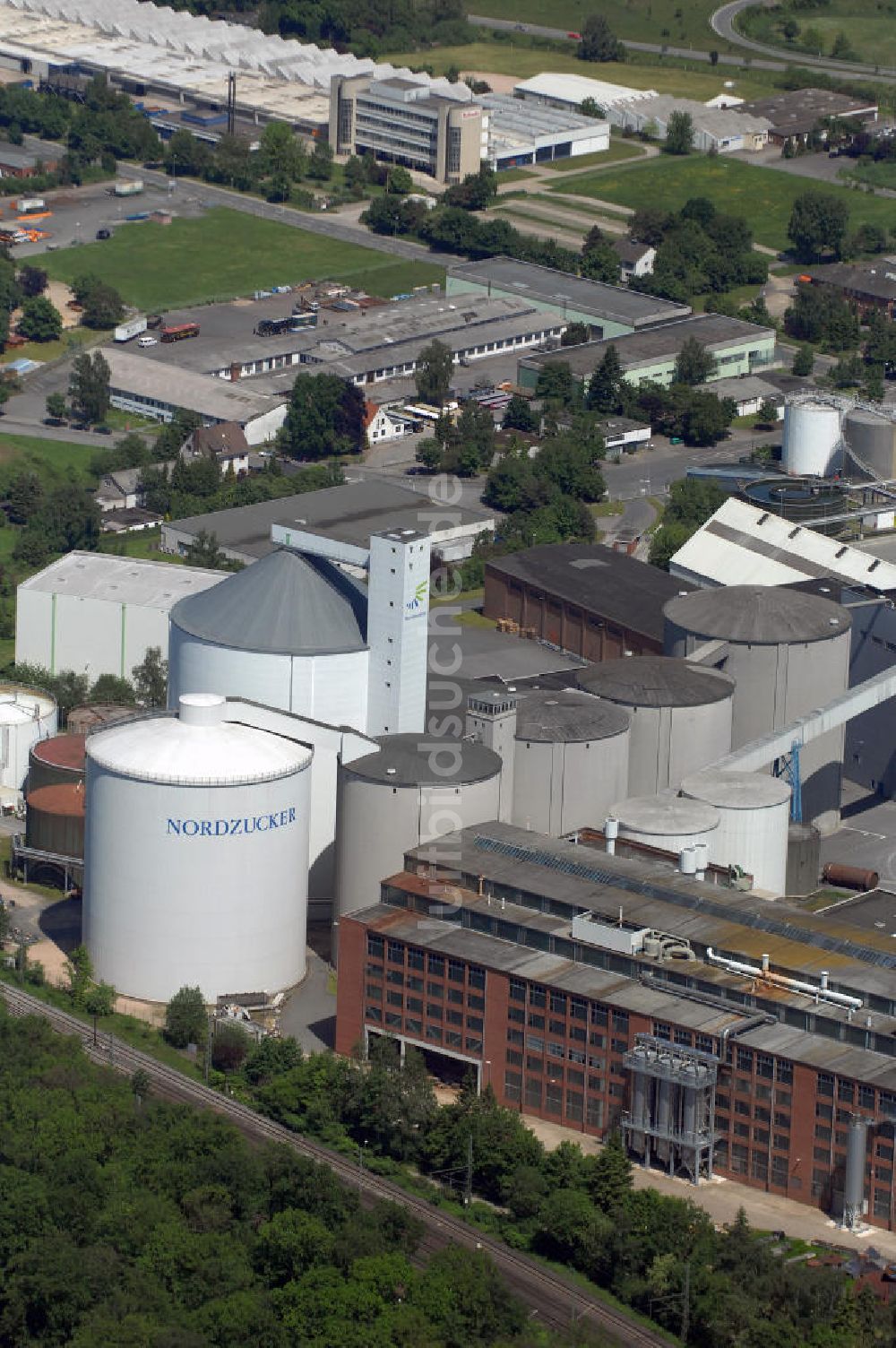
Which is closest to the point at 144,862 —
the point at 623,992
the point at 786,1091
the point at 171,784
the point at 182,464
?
the point at 171,784

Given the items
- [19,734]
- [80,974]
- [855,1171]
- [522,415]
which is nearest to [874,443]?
[522,415]

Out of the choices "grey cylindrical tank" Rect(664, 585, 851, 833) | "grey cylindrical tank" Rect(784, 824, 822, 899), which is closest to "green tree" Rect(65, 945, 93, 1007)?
"grey cylindrical tank" Rect(784, 824, 822, 899)

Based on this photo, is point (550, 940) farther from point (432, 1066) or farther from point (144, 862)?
point (144, 862)

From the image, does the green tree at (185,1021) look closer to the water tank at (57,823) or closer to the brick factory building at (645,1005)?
the brick factory building at (645,1005)

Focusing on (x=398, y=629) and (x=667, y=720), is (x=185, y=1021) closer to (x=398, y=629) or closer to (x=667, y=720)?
(x=398, y=629)

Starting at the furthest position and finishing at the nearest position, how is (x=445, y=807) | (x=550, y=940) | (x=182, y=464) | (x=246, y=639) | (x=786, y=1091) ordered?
(x=182, y=464), (x=246, y=639), (x=445, y=807), (x=550, y=940), (x=786, y=1091)

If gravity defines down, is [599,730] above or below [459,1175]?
above

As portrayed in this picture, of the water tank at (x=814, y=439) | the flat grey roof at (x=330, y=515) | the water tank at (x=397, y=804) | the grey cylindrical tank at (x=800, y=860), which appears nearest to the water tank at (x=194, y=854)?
the water tank at (x=397, y=804)
